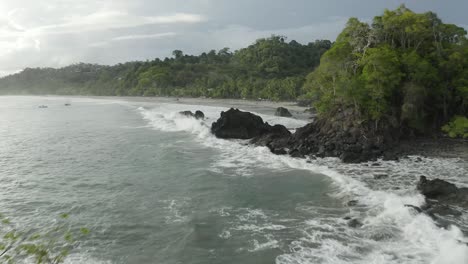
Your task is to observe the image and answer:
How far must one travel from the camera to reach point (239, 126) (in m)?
37.3

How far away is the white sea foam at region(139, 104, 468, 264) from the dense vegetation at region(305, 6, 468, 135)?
6.48m

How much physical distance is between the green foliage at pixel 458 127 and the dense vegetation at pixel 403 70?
12cm

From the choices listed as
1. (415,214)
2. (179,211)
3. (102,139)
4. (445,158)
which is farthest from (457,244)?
(102,139)

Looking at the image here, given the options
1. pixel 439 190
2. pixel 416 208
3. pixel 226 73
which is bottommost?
pixel 416 208

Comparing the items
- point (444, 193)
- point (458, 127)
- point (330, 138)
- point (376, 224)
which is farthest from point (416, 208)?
point (458, 127)

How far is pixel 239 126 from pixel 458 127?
19.5m

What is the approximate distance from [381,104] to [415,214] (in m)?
16.3

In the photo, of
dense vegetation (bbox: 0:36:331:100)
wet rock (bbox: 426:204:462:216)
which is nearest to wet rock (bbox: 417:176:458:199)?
wet rock (bbox: 426:204:462:216)

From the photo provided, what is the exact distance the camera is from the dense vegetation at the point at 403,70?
2970 centimetres

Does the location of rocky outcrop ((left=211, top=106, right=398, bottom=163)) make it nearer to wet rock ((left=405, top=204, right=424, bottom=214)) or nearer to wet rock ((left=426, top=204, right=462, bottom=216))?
wet rock ((left=426, top=204, right=462, bottom=216))

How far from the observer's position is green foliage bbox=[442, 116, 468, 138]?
94.6ft

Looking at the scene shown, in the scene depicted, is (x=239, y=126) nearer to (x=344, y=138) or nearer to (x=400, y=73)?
(x=344, y=138)

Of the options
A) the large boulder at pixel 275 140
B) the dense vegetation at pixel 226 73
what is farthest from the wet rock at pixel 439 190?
the dense vegetation at pixel 226 73

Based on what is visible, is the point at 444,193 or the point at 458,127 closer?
the point at 444,193
